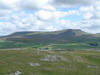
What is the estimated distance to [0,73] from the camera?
6556 cm

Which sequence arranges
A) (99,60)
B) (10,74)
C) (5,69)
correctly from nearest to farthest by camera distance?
(10,74)
(5,69)
(99,60)

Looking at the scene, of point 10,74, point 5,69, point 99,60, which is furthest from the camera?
point 99,60

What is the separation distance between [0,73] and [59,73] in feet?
97.3

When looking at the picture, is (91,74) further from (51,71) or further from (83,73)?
(51,71)

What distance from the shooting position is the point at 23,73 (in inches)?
2645

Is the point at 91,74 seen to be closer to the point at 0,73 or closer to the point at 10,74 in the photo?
the point at 10,74

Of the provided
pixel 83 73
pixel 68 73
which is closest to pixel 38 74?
pixel 68 73

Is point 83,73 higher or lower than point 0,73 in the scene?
lower

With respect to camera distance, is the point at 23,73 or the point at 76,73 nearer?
the point at 23,73

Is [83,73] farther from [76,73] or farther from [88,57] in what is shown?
[88,57]

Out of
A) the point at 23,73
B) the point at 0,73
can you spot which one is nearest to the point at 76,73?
the point at 23,73

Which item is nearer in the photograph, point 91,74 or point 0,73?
point 0,73

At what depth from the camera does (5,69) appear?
7156 cm

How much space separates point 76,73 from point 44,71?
685 inches
